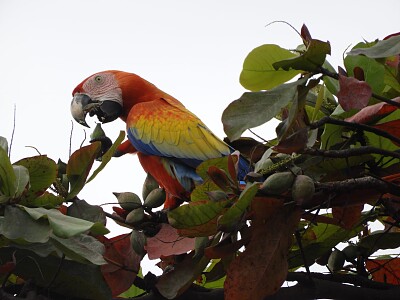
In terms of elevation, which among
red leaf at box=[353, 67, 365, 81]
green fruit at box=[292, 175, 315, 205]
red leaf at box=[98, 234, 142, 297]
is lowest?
red leaf at box=[98, 234, 142, 297]

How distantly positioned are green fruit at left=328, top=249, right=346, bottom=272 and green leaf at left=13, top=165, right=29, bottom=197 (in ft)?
1.74

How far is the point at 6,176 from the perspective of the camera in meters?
0.91

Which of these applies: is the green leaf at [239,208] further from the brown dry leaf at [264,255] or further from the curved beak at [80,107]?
the curved beak at [80,107]

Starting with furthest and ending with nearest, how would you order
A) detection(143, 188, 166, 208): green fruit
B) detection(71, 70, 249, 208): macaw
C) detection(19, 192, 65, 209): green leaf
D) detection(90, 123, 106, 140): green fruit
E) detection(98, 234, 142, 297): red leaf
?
1. detection(71, 70, 249, 208): macaw
2. detection(90, 123, 106, 140): green fruit
3. detection(143, 188, 166, 208): green fruit
4. detection(98, 234, 142, 297): red leaf
5. detection(19, 192, 65, 209): green leaf

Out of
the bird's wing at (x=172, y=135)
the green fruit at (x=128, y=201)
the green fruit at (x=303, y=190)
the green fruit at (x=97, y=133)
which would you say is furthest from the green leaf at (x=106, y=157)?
the bird's wing at (x=172, y=135)

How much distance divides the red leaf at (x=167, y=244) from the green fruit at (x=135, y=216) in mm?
42

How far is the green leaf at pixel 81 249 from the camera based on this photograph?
90cm

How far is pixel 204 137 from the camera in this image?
7.48ft

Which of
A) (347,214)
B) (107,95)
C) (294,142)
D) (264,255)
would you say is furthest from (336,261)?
(107,95)

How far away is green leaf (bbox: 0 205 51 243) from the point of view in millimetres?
852

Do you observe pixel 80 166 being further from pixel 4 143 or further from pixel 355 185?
pixel 355 185

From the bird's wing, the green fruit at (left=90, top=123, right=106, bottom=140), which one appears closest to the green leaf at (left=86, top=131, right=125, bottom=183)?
the green fruit at (left=90, top=123, right=106, bottom=140)

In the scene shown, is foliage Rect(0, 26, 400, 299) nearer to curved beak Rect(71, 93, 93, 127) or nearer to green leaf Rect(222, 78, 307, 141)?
green leaf Rect(222, 78, 307, 141)

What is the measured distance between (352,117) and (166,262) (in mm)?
441
